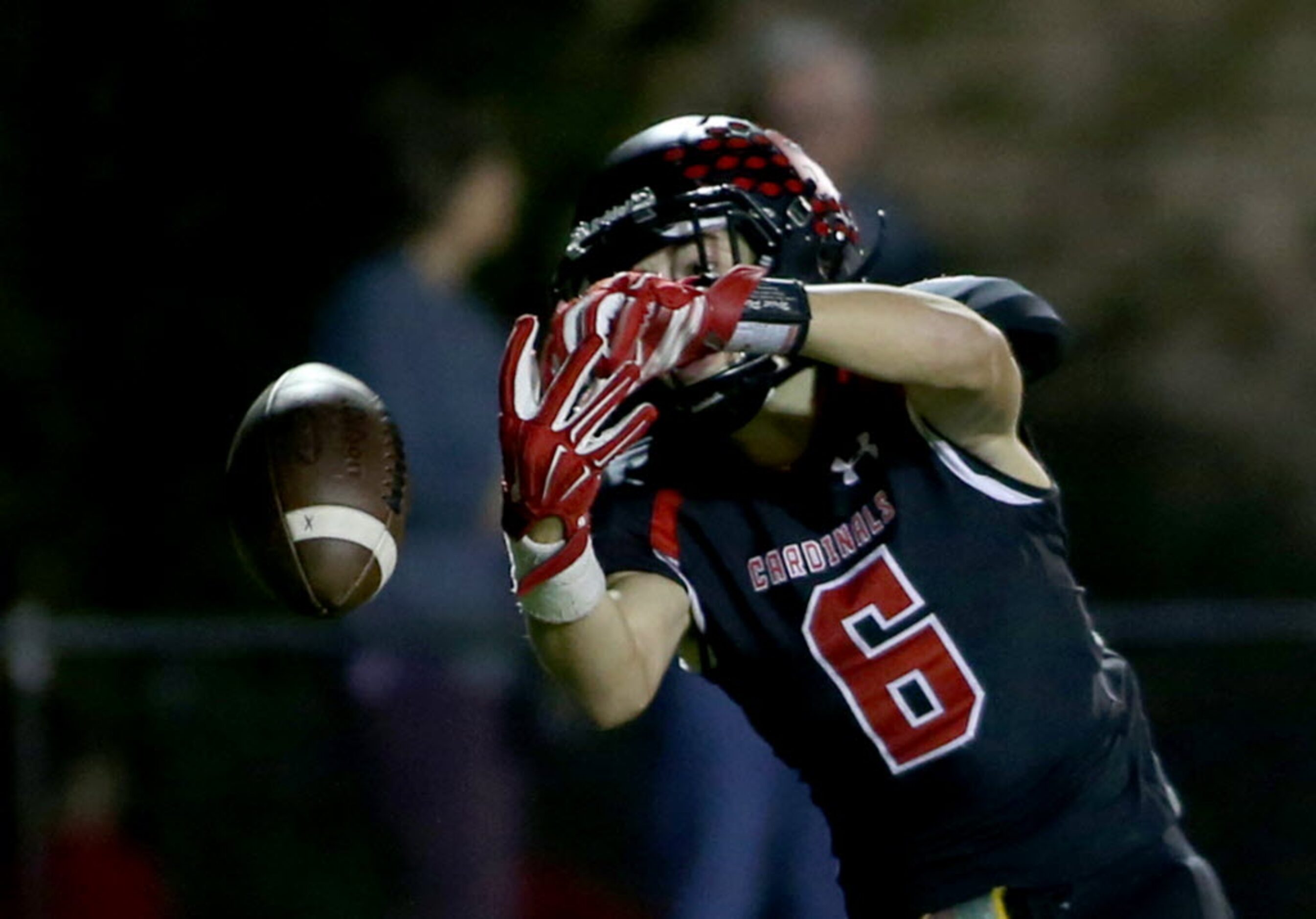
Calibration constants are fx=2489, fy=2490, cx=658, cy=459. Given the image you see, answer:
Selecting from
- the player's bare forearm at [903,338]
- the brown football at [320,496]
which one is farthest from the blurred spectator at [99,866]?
the player's bare forearm at [903,338]

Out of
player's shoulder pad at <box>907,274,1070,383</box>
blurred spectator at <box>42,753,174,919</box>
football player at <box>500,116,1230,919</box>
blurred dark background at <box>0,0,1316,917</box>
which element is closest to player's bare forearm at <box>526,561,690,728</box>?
football player at <box>500,116,1230,919</box>

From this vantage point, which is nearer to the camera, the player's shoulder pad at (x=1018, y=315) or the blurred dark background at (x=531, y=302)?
the player's shoulder pad at (x=1018, y=315)

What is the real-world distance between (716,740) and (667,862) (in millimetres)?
420

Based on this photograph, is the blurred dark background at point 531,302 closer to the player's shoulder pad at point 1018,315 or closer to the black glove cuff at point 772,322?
the player's shoulder pad at point 1018,315

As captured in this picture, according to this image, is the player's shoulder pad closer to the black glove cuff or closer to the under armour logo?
the under armour logo

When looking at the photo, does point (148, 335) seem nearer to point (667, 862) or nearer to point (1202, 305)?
point (667, 862)

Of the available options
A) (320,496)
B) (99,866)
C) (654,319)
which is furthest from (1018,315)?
(99,866)

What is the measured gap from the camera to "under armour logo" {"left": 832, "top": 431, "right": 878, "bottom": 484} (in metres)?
2.93

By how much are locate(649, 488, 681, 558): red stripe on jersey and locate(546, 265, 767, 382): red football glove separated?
0.47 m

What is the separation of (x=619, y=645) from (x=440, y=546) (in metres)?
1.77

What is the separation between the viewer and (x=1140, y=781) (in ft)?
9.71

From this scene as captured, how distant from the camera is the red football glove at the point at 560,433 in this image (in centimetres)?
251

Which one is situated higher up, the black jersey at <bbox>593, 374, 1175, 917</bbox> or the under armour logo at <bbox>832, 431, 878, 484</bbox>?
the under armour logo at <bbox>832, 431, 878, 484</bbox>

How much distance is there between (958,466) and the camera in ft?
9.45
